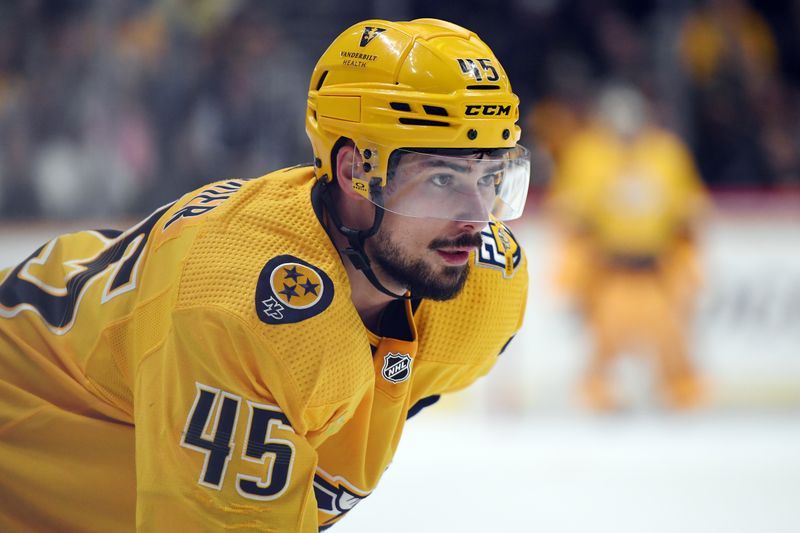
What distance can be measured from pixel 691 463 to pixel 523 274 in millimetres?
3253

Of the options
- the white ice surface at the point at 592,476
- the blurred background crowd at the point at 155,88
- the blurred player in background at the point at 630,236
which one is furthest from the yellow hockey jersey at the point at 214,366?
the blurred player in background at the point at 630,236

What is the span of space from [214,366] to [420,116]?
63 cm

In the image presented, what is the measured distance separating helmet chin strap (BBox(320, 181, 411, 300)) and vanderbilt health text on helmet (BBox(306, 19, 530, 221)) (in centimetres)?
5

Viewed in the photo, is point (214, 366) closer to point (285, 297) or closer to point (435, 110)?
point (285, 297)

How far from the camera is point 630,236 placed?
21.3 ft

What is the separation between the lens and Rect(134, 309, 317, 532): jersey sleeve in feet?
5.88

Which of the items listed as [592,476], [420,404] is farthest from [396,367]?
[592,476]

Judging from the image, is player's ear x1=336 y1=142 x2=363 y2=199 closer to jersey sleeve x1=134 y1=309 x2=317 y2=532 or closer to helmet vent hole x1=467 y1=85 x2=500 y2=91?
helmet vent hole x1=467 y1=85 x2=500 y2=91

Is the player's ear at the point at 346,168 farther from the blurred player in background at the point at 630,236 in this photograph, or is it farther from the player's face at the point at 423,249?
the blurred player in background at the point at 630,236

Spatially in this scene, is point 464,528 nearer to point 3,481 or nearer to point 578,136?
point 3,481

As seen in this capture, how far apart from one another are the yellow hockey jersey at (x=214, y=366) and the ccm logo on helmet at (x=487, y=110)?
0.38 m

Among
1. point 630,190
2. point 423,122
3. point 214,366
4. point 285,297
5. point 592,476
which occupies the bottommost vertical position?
point 592,476

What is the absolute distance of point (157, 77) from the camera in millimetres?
5578

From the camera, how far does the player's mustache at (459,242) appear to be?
2.10m
